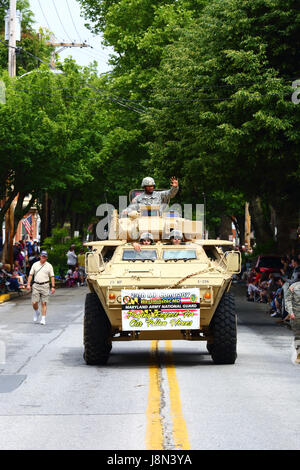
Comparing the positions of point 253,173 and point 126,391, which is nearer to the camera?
point 126,391

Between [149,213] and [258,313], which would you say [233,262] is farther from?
[258,313]

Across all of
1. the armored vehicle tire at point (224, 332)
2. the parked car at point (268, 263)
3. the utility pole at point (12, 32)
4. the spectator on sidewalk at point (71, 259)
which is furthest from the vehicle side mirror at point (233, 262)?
the spectator on sidewalk at point (71, 259)

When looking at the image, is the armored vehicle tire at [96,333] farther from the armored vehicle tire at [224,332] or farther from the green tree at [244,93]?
the green tree at [244,93]

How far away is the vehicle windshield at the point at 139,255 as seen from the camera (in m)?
15.0


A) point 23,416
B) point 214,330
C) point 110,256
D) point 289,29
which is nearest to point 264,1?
point 289,29

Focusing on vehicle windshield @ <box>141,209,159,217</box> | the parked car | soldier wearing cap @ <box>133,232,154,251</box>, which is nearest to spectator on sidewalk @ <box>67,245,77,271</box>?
the parked car

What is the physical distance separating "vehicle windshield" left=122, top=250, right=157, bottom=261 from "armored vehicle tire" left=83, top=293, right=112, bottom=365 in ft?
3.76

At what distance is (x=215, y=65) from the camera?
25609mm

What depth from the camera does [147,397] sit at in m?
10.8

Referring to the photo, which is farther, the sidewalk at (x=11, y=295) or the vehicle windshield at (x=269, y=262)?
the vehicle windshield at (x=269, y=262)

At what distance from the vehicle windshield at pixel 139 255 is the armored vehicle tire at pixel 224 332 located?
5.08 feet

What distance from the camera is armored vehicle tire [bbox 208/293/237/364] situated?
13.7 meters

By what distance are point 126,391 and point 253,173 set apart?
17.4 m

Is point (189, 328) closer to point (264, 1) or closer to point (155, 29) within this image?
point (264, 1)
